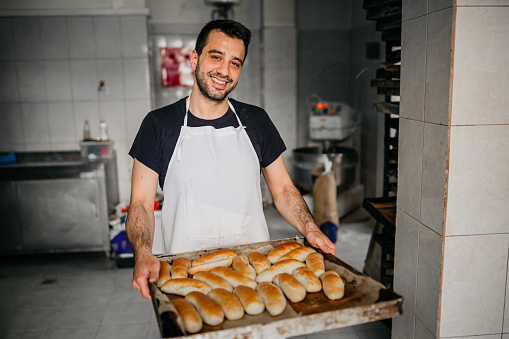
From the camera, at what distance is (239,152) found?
2146 mm

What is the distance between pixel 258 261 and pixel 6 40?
4.36m

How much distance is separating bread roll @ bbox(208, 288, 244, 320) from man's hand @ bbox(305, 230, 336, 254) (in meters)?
0.48

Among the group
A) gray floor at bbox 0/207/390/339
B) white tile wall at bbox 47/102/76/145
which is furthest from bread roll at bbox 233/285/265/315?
white tile wall at bbox 47/102/76/145

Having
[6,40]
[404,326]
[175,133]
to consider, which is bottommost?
[404,326]

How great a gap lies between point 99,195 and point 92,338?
159cm

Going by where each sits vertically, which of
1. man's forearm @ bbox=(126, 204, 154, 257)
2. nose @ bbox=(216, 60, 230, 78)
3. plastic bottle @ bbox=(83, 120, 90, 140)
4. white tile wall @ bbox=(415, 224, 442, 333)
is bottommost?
white tile wall @ bbox=(415, 224, 442, 333)

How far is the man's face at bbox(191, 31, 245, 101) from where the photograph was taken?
2014 millimetres

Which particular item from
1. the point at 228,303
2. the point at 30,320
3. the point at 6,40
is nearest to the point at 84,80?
the point at 6,40

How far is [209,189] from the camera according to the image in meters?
2.09

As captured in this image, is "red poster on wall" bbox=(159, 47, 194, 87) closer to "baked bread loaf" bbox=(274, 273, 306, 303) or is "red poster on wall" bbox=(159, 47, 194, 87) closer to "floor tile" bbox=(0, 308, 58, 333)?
"floor tile" bbox=(0, 308, 58, 333)

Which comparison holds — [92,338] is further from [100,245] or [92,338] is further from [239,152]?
[239,152]

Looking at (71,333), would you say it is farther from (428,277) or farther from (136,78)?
(136,78)

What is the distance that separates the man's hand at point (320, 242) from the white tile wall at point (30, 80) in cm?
407

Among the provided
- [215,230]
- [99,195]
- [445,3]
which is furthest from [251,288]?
[99,195]
